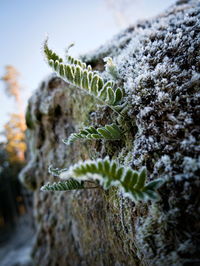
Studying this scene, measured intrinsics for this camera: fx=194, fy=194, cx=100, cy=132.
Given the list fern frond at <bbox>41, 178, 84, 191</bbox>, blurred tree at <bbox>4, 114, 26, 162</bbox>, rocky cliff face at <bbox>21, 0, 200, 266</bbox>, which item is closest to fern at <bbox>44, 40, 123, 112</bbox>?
rocky cliff face at <bbox>21, 0, 200, 266</bbox>

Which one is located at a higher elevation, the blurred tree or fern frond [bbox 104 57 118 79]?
the blurred tree

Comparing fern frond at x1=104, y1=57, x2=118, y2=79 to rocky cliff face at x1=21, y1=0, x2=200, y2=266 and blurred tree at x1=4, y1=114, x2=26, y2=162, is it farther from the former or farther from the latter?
blurred tree at x1=4, y1=114, x2=26, y2=162

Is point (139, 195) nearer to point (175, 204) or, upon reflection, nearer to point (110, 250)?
point (175, 204)

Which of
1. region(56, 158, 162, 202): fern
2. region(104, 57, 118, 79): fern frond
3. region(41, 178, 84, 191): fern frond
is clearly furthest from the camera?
region(104, 57, 118, 79): fern frond

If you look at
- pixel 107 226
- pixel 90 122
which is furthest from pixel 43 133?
pixel 107 226

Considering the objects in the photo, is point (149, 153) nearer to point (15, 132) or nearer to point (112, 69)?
point (112, 69)

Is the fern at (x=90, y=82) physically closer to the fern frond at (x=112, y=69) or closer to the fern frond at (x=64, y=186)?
the fern frond at (x=112, y=69)
